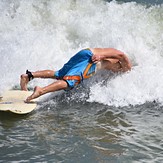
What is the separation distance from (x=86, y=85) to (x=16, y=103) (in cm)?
134

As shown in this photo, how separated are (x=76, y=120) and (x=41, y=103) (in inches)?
Answer: 36.6

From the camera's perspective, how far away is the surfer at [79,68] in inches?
233

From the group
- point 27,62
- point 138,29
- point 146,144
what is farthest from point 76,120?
point 138,29

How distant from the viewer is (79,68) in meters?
6.07

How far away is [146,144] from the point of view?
4379mm

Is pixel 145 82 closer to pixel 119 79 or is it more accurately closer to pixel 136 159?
pixel 119 79

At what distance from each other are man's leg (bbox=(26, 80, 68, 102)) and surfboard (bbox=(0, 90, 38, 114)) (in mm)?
129

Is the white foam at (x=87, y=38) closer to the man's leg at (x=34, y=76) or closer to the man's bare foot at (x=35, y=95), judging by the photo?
the man's leg at (x=34, y=76)

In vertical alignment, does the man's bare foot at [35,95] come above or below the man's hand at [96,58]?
below

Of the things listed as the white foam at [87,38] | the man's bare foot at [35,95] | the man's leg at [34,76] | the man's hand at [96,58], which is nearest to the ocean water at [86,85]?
the white foam at [87,38]

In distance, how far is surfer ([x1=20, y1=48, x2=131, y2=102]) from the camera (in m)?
5.92

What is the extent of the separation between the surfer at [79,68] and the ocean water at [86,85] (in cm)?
27

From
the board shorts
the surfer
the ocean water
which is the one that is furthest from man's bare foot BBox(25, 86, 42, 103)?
the board shorts

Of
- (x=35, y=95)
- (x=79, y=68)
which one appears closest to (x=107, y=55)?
(x=79, y=68)
